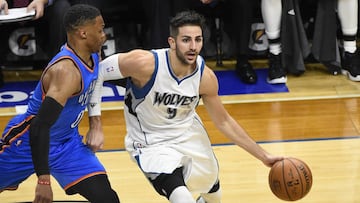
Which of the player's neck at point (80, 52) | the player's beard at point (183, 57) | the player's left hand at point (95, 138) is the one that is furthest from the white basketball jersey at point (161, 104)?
the player's neck at point (80, 52)

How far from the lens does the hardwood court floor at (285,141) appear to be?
18.8 feet

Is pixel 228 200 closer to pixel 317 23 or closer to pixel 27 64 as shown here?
pixel 317 23

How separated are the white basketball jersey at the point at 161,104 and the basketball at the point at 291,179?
621mm

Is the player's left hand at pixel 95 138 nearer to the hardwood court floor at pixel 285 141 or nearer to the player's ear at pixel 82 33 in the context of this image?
the player's ear at pixel 82 33

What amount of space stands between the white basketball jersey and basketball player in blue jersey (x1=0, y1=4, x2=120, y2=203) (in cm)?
28

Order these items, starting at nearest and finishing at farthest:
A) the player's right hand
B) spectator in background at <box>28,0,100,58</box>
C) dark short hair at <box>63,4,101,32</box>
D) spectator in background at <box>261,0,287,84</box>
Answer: dark short hair at <box>63,4,101,32</box>
the player's right hand
spectator in background at <box>28,0,100,58</box>
spectator in background at <box>261,0,287,84</box>

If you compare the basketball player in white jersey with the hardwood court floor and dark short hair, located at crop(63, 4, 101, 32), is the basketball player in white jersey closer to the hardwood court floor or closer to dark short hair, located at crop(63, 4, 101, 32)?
the hardwood court floor

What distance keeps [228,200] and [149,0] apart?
8.56 ft

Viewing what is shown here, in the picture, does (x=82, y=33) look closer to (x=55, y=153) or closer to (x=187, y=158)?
(x=55, y=153)

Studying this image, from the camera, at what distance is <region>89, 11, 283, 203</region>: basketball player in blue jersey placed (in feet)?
15.6

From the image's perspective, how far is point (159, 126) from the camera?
495cm

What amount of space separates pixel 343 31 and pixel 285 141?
1746mm

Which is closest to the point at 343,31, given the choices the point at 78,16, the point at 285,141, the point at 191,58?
the point at 285,141

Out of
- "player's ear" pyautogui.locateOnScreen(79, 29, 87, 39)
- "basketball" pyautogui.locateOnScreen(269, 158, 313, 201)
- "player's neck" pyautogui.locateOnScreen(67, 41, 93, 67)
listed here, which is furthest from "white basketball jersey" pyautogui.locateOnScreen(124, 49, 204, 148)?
"basketball" pyautogui.locateOnScreen(269, 158, 313, 201)
